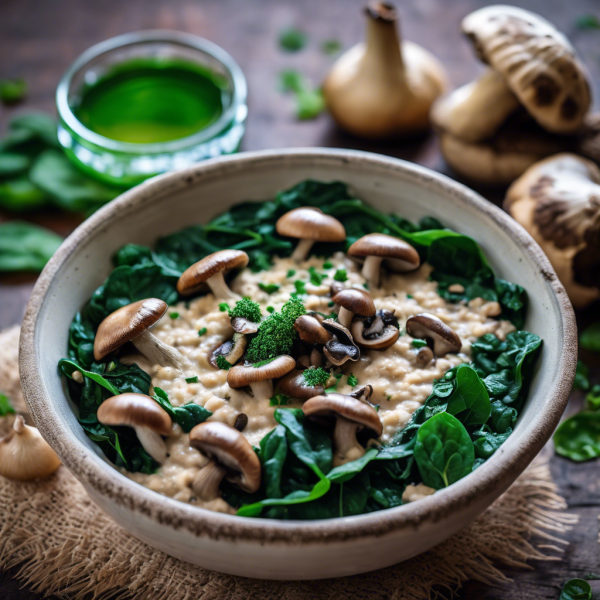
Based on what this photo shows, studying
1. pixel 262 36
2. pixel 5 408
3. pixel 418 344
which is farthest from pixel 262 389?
pixel 262 36

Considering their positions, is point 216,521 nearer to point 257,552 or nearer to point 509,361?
point 257,552

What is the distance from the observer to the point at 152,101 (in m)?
5.68

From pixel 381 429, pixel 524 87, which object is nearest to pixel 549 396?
pixel 381 429

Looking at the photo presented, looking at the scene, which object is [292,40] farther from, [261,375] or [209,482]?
[209,482]

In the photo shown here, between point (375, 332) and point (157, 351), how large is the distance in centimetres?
119

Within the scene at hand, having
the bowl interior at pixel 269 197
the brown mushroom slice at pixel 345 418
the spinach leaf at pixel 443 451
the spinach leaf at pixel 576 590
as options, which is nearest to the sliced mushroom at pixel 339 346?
the brown mushroom slice at pixel 345 418

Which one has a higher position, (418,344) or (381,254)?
(381,254)

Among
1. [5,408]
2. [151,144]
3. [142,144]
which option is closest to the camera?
[5,408]

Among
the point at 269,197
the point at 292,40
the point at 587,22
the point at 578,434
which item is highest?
the point at 587,22

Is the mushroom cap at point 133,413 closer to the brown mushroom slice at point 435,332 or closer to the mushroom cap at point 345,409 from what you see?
the mushroom cap at point 345,409

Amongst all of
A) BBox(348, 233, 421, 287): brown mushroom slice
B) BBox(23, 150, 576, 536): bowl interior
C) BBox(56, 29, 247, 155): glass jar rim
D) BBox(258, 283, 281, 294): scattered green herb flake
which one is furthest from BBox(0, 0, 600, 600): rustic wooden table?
BBox(258, 283, 281, 294): scattered green herb flake

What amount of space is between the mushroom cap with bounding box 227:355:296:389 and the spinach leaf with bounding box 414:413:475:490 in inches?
28.3

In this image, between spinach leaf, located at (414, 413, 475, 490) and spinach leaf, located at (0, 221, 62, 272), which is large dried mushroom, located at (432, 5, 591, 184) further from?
spinach leaf, located at (0, 221, 62, 272)

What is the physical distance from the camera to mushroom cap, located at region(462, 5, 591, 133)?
183 inches
